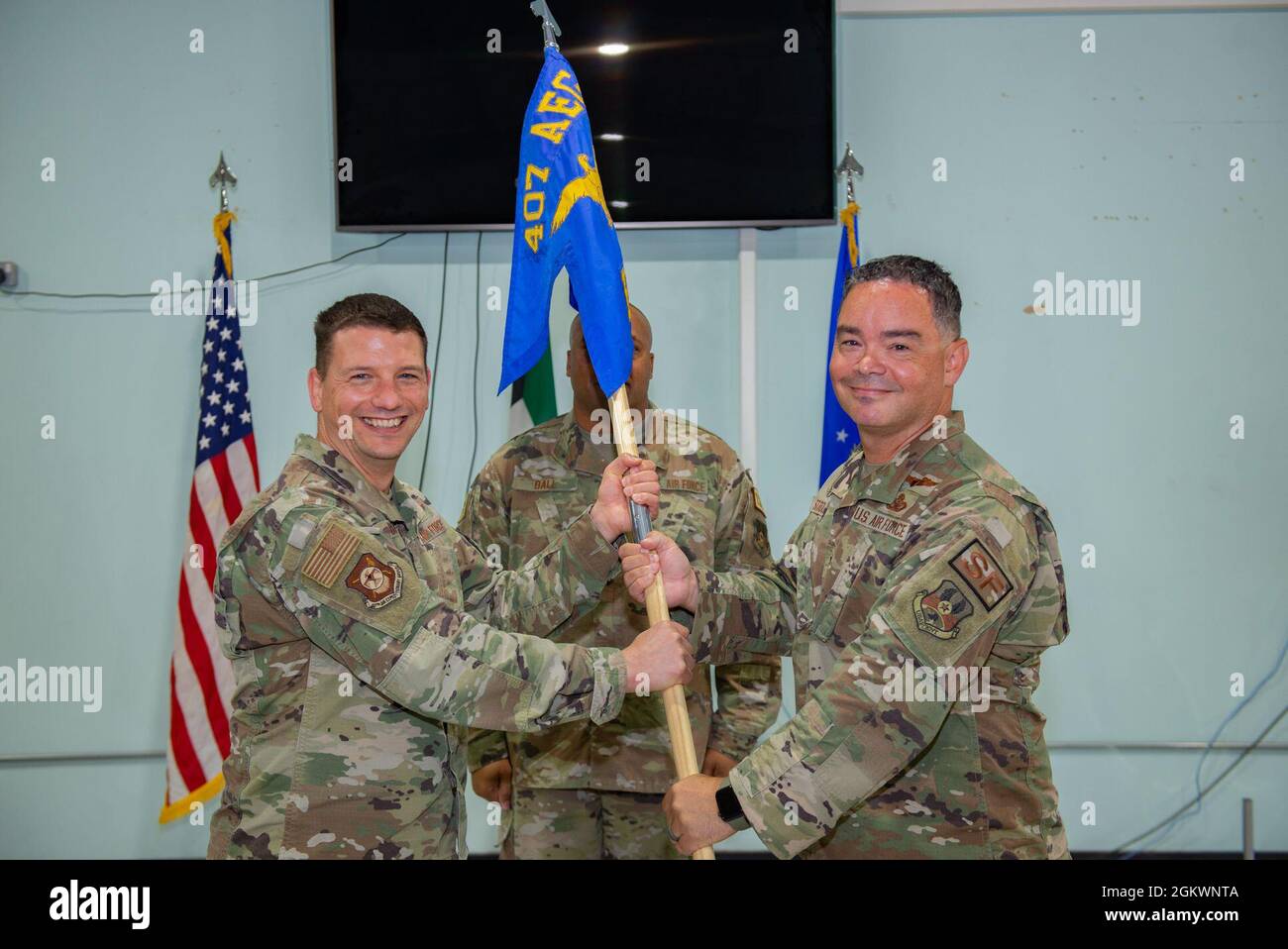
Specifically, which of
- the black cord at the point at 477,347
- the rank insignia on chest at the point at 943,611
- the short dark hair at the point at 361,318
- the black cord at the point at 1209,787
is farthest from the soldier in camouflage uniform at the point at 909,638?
the black cord at the point at 1209,787

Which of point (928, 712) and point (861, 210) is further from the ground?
point (861, 210)

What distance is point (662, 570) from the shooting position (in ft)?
7.81

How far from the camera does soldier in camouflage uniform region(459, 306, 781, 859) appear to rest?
110 inches

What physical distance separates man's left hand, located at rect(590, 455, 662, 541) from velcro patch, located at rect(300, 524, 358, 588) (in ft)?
2.01

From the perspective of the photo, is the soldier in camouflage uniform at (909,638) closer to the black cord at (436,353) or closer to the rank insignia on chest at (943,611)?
the rank insignia on chest at (943,611)

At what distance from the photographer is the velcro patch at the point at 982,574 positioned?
6.05ft

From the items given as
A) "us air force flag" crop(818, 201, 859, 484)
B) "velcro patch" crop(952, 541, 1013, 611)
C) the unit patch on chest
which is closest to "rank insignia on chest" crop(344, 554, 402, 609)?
the unit patch on chest

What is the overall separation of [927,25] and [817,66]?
1.76 ft

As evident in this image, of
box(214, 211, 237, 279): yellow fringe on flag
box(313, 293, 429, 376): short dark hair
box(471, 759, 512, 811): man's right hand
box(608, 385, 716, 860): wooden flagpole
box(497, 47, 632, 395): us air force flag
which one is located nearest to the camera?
box(608, 385, 716, 860): wooden flagpole

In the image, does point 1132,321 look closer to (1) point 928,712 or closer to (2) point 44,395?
(1) point 928,712

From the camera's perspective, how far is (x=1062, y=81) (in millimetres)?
4051

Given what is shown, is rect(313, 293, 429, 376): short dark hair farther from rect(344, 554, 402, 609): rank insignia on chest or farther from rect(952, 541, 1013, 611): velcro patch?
rect(952, 541, 1013, 611): velcro patch

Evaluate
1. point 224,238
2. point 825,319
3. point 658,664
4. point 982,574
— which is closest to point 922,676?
point 982,574
